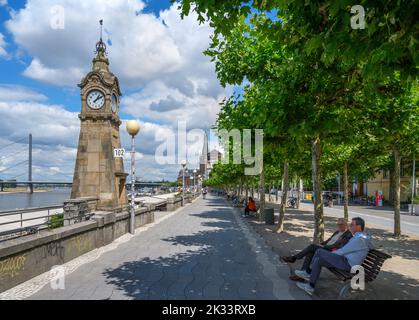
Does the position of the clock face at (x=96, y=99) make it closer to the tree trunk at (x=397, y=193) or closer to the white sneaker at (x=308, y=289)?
the tree trunk at (x=397, y=193)

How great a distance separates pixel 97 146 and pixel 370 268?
58.9 feet

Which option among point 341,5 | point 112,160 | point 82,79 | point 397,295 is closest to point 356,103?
point 397,295

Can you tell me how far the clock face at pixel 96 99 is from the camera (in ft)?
70.0

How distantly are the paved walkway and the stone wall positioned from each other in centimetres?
36

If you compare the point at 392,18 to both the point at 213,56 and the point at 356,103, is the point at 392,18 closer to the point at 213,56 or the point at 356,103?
the point at 356,103

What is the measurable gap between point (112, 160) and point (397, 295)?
17637 millimetres

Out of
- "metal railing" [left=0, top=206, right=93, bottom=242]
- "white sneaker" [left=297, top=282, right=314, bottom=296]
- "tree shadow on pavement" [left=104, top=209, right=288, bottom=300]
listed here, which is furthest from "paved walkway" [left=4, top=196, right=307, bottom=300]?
"metal railing" [left=0, top=206, right=93, bottom=242]

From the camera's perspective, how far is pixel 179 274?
7.20 metres

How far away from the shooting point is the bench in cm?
543
